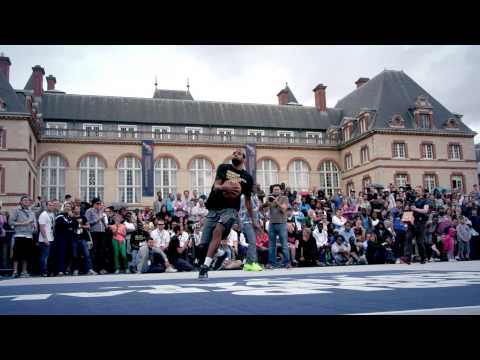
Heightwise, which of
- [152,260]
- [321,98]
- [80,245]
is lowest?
[152,260]

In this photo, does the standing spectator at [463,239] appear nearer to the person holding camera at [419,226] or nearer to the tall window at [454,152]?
the person holding camera at [419,226]

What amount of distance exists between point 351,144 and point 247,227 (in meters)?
39.7

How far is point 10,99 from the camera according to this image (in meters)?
37.8

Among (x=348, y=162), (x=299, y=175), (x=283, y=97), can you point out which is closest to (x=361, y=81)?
(x=283, y=97)

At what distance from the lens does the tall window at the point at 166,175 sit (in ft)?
148

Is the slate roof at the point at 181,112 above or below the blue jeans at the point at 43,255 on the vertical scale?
above

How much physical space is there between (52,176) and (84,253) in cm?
3301

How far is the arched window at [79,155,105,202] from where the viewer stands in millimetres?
43344

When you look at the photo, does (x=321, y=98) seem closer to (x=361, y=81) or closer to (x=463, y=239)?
(x=361, y=81)

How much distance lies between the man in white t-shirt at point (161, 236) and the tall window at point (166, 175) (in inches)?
1237

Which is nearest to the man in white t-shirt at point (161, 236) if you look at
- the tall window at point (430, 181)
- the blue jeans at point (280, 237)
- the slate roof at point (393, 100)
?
the blue jeans at point (280, 237)

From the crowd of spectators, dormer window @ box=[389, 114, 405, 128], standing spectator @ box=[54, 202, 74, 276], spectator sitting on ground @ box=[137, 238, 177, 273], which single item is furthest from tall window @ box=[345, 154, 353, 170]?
standing spectator @ box=[54, 202, 74, 276]

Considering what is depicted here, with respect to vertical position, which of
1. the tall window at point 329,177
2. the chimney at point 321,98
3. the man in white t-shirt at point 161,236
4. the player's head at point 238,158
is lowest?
the man in white t-shirt at point 161,236
